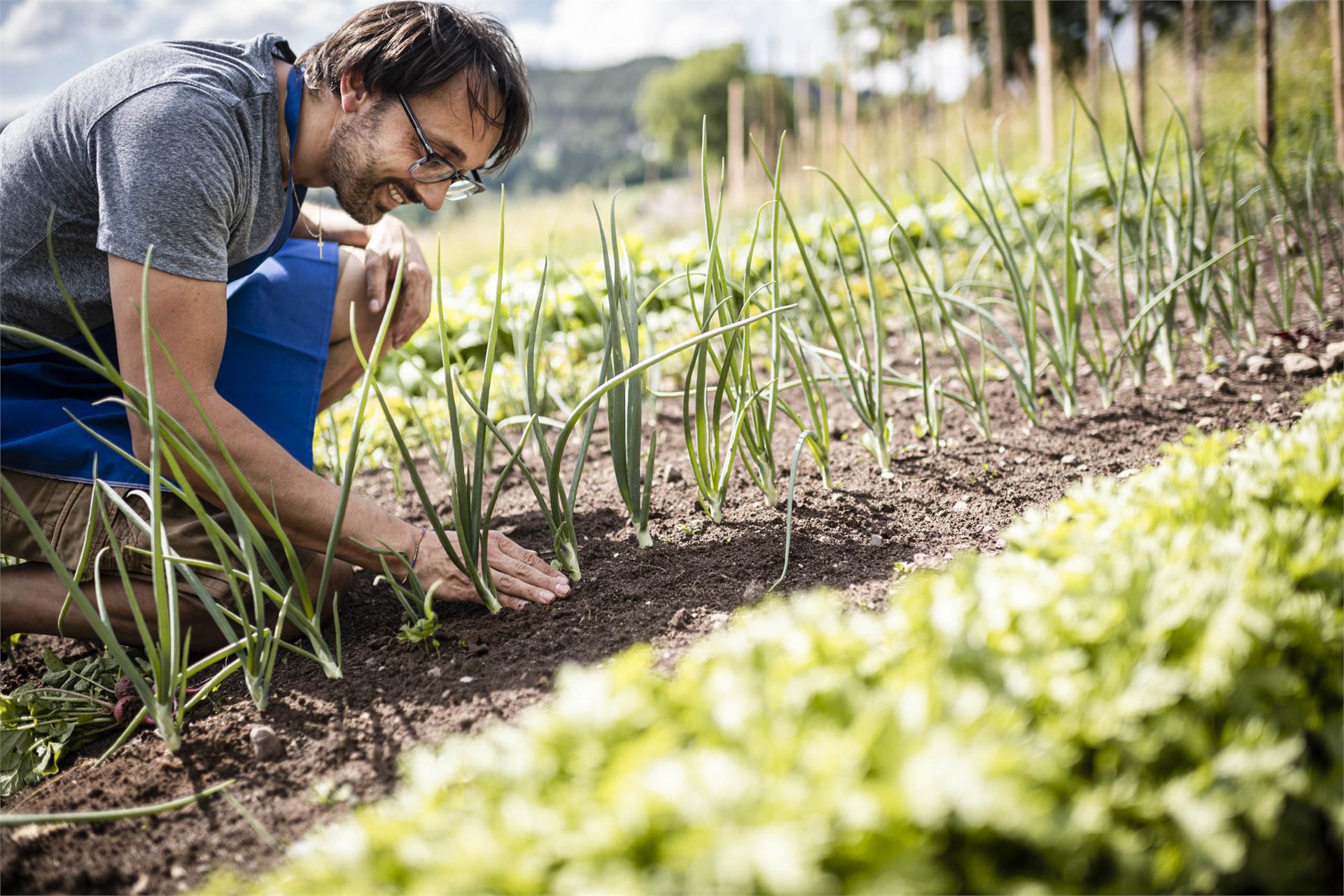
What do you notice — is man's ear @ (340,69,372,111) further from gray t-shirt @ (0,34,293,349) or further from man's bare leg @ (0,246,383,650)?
man's bare leg @ (0,246,383,650)

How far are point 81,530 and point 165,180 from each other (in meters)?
0.77

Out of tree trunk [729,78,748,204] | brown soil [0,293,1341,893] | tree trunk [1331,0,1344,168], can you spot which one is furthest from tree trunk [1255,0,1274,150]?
tree trunk [729,78,748,204]

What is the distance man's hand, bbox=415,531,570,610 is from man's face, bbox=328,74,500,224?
758 millimetres

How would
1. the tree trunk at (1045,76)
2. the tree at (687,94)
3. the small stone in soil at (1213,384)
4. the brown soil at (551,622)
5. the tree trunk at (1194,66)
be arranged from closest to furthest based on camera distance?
the brown soil at (551,622) < the small stone in soil at (1213,384) < the tree trunk at (1194,66) < the tree trunk at (1045,76) < the tree at (687,94)

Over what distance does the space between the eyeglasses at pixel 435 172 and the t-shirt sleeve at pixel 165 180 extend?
360mm

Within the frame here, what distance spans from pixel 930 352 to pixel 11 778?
9.51ft

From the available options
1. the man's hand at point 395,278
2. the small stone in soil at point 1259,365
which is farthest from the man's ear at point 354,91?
the small stone in soil at point 1259,365

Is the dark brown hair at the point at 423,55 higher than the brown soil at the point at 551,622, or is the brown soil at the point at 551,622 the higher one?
the dark brown hair at the point at 423,55

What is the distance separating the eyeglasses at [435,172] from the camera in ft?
6.00

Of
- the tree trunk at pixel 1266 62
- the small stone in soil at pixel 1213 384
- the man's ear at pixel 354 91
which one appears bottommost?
the small stone in soil at pixel 1213 384

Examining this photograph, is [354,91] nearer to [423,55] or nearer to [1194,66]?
[423,55]

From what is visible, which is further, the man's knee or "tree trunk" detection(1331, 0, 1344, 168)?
"tree trunk" detection(1331, 0, 1344, 168)

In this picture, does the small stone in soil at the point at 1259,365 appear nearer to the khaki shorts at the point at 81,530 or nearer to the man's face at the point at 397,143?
the man's face at the point at 397,143

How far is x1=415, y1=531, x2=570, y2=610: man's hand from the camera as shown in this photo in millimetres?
1661
